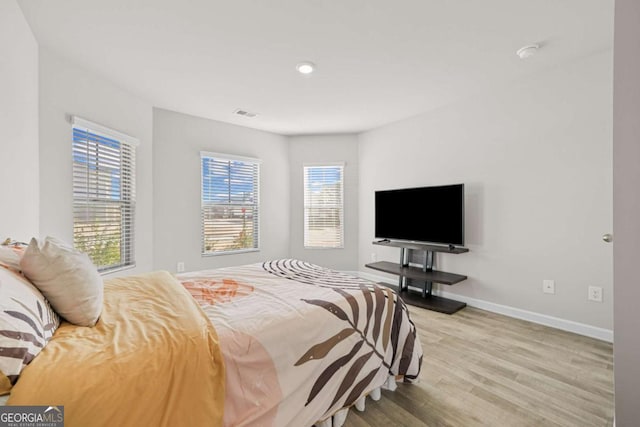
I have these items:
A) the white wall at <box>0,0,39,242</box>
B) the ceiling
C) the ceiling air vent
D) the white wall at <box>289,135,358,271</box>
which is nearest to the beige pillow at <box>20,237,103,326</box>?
the white wall at <box>0,0,39,242</box>

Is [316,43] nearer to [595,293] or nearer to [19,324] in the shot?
[19,324]

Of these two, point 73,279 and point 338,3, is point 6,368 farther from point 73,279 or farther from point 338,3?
point 338,3

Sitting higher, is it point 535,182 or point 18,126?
point 18,126

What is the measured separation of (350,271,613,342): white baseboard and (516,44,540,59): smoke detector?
2467 millimetres

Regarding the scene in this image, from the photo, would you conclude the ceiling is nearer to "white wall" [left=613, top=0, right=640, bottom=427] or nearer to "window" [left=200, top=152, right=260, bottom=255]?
"white wall" [left=613, top=0, right=640, bottom=427]

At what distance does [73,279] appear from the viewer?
1.16 meters

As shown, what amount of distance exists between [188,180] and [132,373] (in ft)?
11.2

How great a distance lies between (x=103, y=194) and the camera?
9.56 feet

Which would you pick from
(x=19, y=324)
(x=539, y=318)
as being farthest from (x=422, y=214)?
(x=19, y=324)

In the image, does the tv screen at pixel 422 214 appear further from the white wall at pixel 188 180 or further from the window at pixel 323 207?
the white wall at pixel 188 180

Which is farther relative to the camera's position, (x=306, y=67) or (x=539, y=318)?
(x=539, y=318)

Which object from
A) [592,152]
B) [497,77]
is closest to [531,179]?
[592,152]


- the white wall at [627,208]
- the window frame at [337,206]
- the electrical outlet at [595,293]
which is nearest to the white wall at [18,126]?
the white wall at [627,208]

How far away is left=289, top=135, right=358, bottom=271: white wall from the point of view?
4816mm
